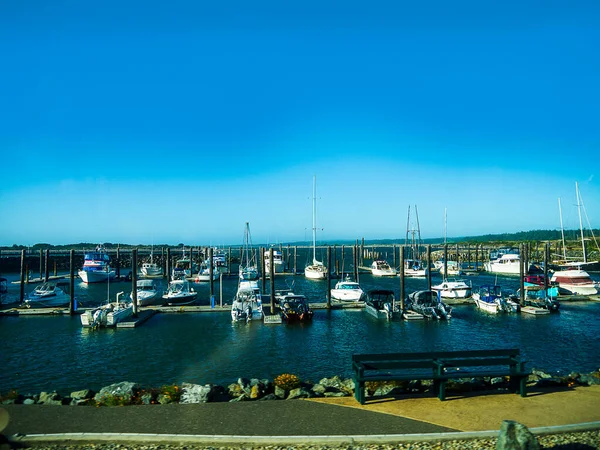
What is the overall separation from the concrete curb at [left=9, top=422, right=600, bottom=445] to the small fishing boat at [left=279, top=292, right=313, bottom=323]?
86.9 ft

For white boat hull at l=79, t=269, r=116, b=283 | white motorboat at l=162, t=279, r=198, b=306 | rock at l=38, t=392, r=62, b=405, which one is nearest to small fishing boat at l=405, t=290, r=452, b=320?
white motorboat at l=162, t=279, r=198, b=306

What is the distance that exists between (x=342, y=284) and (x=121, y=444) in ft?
130

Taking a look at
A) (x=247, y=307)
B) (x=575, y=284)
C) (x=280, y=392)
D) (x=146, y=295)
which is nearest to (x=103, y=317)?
(x=146, y=295)

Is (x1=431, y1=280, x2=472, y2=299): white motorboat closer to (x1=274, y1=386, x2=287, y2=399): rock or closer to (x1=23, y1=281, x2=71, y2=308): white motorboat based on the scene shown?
(x1=23, y1=281, x2=71, y2=308): white motorboat

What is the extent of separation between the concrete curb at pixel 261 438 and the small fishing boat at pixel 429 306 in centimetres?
2816

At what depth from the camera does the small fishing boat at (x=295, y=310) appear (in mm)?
35375

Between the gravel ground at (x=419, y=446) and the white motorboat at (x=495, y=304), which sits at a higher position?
the gravel ground at (x=419, y=446)

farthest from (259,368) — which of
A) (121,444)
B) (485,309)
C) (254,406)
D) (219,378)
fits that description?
(485,309)

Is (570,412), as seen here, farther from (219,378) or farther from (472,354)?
(219,378)

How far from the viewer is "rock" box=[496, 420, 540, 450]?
23.9 ft

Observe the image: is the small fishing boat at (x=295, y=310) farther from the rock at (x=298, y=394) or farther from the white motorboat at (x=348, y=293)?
the rock at (x=298, y=394)

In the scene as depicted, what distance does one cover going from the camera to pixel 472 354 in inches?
466

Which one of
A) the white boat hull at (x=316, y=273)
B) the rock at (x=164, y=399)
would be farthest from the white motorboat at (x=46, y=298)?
the white boat hull at (x=316, y=273)

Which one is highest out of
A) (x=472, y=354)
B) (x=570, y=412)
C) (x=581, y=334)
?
(x=472, y=354)
